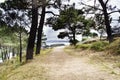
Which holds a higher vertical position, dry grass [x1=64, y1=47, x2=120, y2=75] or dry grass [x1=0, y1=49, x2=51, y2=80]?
dry grass [x1=64, y1=47, x2=120, y2=75]

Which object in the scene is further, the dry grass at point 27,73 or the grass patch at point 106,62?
the grass patch at point 106,62

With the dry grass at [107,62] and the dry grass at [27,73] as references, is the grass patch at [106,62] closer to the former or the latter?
the dry grass at [107,62]

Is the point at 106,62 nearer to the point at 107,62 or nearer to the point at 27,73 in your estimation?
the point at 107,62

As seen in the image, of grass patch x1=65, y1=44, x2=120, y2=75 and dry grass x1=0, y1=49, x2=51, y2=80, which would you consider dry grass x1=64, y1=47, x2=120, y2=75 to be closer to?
grass patch x1=65, y1=44, x2=120, y2=75

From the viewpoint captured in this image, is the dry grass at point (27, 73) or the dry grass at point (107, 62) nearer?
the dry grass at point (27, 73)

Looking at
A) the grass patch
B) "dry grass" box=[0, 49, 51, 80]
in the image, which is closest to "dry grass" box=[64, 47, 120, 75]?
the grass patch

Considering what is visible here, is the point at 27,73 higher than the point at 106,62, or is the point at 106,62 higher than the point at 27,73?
the point at 106,62

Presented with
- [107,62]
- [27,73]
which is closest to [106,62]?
[107,62]

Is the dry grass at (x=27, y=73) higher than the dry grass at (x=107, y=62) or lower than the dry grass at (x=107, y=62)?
lower

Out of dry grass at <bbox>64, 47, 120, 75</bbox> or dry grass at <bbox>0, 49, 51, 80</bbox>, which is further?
dry grass at <bbox>64, 47, 120, 75</bbox>

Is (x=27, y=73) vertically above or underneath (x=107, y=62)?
underneath

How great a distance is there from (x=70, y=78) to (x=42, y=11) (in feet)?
73.0

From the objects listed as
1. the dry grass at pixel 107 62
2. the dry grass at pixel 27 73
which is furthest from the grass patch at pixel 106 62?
the dry grass at pixel 27 73

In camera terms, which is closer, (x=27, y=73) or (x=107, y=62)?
(x=27, y=73)
